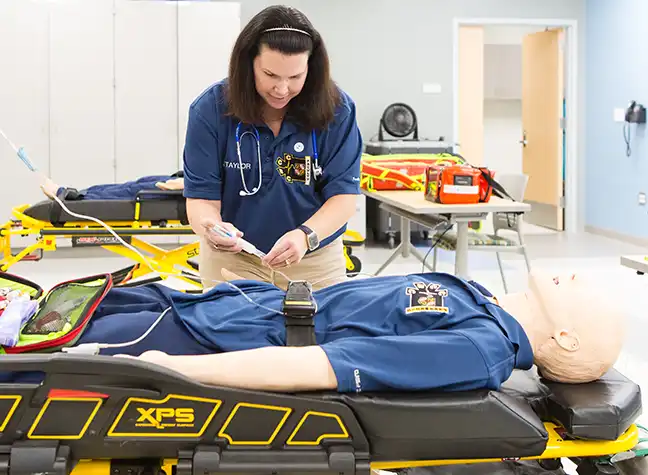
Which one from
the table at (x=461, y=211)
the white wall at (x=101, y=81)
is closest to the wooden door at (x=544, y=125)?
the white wall at (x=101, y=81)

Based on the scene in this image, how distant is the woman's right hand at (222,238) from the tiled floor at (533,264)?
233cm

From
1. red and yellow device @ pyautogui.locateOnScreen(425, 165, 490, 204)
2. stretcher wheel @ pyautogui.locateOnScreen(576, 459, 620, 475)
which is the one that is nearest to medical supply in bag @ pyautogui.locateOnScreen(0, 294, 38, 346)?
stretcher wheel @ pyautogui.locateOnScreen(576, 459, 620, 475)

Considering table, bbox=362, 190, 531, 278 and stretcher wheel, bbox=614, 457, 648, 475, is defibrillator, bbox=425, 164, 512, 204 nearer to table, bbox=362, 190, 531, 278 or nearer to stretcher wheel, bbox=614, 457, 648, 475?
table, bbox=362, 190, 531, 278

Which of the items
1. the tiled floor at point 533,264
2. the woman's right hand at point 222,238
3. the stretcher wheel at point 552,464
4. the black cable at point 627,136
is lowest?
the stretcher wheel at point 552,464

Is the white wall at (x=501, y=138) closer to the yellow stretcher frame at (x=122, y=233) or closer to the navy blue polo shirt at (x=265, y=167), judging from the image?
the yellow stretcher frame at (x=122, y=233)

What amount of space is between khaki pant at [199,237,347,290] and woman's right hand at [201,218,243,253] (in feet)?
0.41

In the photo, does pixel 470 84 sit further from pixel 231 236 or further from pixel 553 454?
pixel 553 454

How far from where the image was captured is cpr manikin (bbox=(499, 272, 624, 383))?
61.4 inches

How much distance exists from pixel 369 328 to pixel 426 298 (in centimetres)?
13

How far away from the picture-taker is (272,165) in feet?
6.74

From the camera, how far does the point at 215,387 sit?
1363mm

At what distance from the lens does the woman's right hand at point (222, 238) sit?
187cm

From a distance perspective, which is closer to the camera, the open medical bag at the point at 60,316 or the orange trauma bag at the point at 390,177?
the open medical bag at the point at 60,316

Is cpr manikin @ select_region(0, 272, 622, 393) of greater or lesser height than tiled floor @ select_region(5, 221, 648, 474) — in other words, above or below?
above
